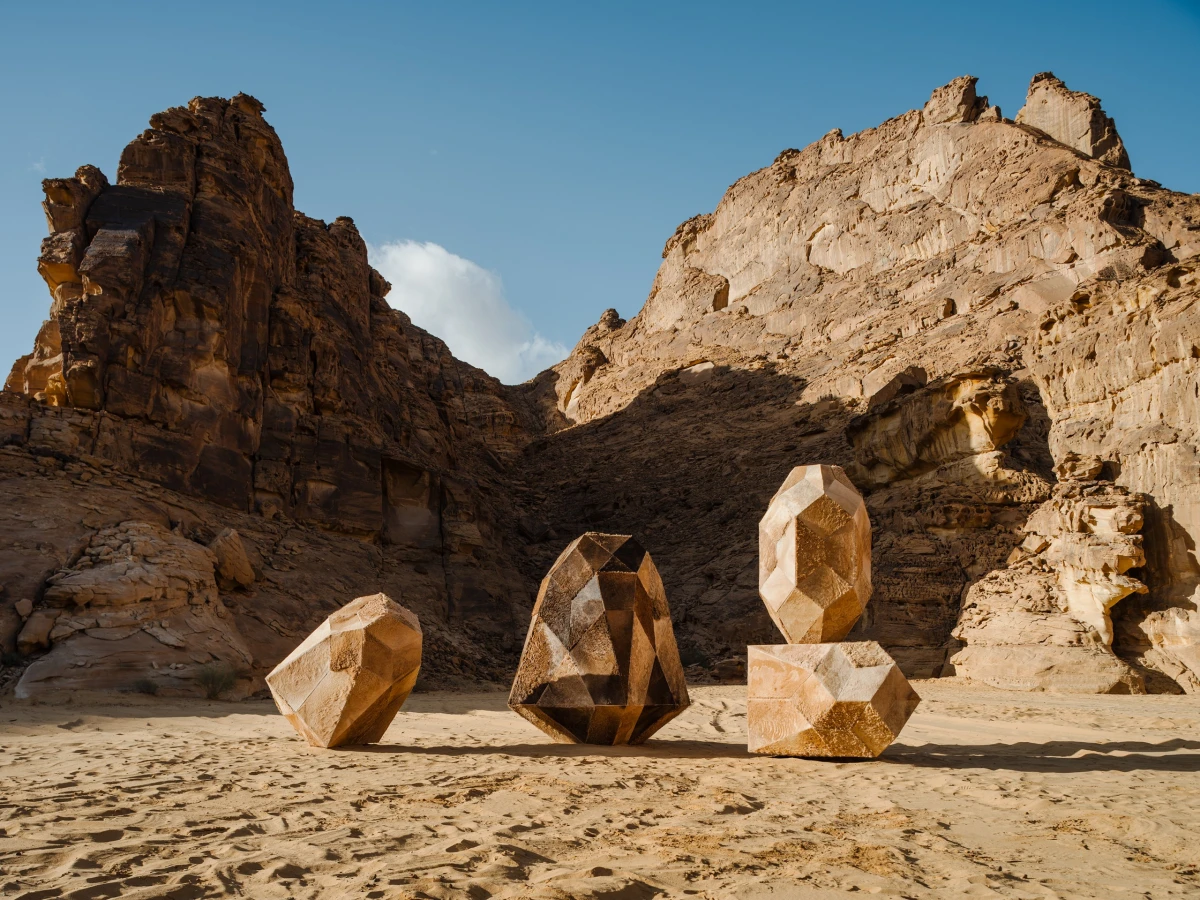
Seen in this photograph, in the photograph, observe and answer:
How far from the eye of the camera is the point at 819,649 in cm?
777

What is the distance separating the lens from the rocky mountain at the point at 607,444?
53.6 feet

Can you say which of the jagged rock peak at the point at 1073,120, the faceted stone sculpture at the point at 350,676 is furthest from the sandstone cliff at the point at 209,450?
the jagged rock peak at the point at 1073,120

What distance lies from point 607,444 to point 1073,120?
3118 cm

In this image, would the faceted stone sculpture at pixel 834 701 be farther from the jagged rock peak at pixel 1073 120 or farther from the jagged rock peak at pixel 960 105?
the jagged rock peak at pixel 960 105

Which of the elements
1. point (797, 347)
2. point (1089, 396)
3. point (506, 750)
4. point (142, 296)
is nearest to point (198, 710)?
point (506, 750)

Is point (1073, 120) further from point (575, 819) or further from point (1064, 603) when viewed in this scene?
point (575, 819)

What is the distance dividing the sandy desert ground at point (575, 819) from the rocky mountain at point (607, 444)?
8.00m

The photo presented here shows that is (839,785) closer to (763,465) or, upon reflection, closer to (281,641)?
(281,641)

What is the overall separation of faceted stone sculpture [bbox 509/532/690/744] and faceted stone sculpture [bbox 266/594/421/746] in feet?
4.04

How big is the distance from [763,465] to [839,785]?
1150 inches

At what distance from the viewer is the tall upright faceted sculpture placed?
294 inches

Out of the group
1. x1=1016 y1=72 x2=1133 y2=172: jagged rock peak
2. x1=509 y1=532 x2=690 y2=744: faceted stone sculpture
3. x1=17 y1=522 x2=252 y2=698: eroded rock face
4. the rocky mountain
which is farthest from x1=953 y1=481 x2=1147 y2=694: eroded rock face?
x1=1016 y1=72 x2=1133 y2=172: jagged rock peak

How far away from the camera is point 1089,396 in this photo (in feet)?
64.1

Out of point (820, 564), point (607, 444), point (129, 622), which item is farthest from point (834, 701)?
point (607, 444)
